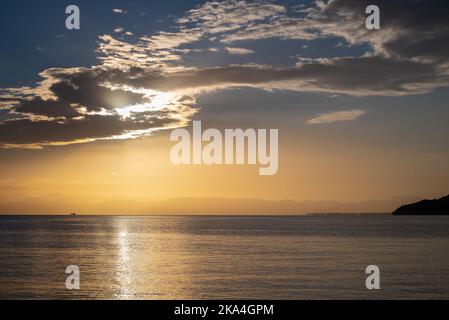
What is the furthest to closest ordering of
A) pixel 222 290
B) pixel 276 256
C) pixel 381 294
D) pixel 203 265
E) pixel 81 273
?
pixel 276 256, pixel 203 265, pixel 81 273, pixel 222 290, pixel 381 294

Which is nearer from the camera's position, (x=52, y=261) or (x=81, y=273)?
(x=81, y=273)

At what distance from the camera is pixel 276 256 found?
70.2 m

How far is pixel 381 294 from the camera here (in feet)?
127

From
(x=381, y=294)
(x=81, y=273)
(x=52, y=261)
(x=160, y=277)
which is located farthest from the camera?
(x=52, y=261)

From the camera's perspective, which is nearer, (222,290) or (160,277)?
(222,290)
